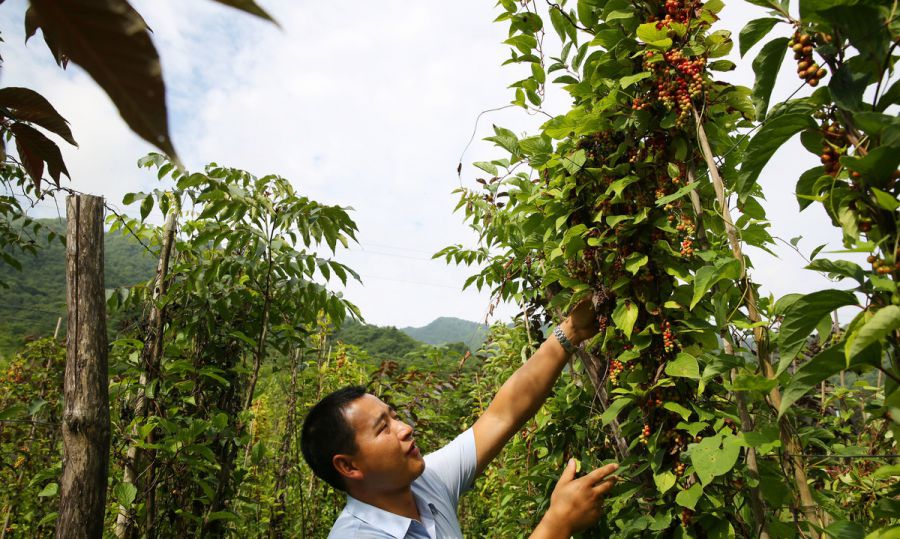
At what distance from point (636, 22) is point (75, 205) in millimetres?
2039

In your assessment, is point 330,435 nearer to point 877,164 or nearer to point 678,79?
point 678,79

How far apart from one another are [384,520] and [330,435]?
0.34 m

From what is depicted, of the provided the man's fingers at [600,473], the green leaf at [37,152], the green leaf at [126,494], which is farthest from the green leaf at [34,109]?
the green leaf at [126,494]

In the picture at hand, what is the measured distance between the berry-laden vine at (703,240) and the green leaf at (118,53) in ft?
2.79

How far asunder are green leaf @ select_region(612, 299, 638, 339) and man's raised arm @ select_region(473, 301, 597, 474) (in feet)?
1.00

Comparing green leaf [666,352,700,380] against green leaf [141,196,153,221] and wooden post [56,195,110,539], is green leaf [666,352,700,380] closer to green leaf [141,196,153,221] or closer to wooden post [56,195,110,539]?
wooden post [56,195,110,539]

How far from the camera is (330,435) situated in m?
1.92

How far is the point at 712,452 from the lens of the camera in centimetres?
121

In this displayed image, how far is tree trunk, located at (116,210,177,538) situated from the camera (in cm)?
268

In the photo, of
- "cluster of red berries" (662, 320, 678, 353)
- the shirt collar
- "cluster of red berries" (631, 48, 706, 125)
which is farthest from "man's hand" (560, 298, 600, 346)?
the shirt collar

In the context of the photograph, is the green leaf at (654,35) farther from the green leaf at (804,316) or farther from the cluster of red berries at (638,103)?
the green leaf at (804,316)

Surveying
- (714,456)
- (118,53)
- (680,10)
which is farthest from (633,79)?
(118,53)

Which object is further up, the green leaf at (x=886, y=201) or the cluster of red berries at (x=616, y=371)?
the green leaf at (x=886, y=201)

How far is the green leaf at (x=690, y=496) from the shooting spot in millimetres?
1322
